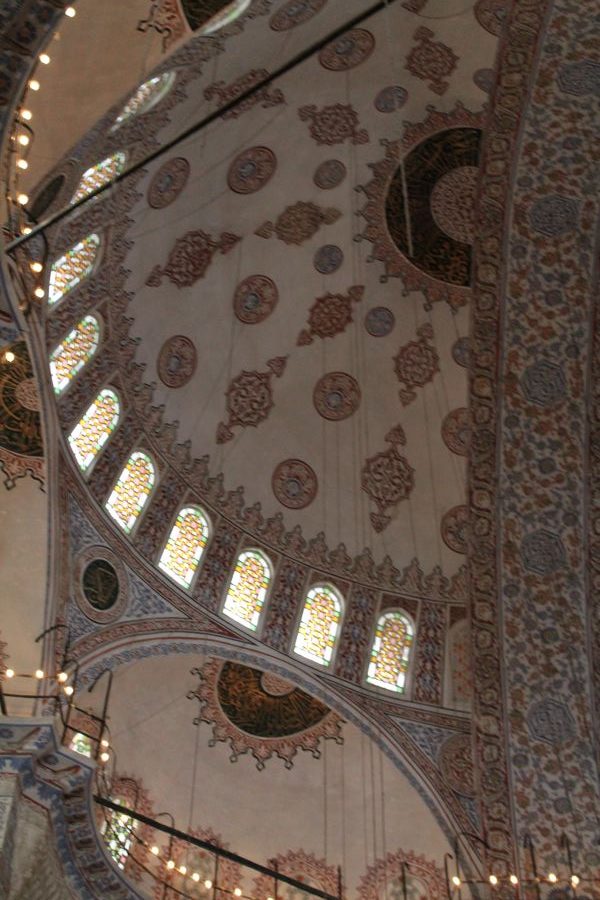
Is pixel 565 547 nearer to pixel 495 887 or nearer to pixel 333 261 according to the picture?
pixel 495 887

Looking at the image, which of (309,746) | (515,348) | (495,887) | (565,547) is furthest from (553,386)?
(309,746)

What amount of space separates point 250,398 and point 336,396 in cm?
105

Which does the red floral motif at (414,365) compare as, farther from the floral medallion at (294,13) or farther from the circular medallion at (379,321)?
the floral medallion at (294,13)

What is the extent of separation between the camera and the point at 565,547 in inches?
339

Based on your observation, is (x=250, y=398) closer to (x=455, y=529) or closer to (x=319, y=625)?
(x=319, y=625)

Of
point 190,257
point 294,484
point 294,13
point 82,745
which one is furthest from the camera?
point 294,484

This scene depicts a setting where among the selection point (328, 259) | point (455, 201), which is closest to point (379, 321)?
point (328, 259)

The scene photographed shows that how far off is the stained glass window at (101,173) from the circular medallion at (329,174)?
9.59ft

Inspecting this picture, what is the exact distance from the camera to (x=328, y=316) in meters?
12.7

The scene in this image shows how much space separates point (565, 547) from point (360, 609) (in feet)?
13.3

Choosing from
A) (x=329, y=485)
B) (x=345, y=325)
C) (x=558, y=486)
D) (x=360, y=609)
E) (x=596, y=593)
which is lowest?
(x=596, y=593)

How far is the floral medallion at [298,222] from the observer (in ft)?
39.7

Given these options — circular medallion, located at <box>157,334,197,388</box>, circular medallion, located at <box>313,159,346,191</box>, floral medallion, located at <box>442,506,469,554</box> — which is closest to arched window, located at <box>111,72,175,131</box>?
circular medallion, located at <box>313,159,346,191</box>

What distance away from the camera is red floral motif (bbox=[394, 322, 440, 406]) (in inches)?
503
